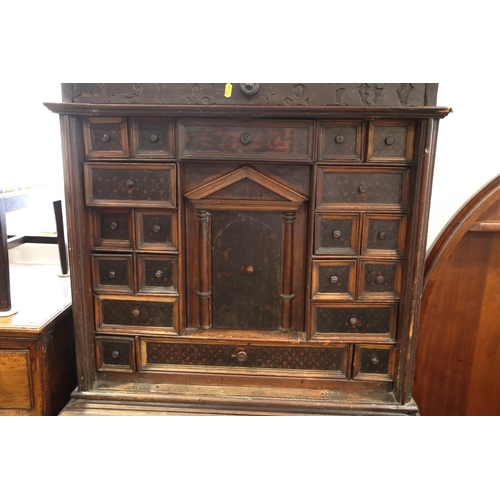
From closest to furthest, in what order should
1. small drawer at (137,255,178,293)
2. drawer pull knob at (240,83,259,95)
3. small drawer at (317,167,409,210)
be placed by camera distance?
drawer pull knob at (240,83,259,95), small drawer at (317,167,409,210), small drawer at (137,255,178,293)

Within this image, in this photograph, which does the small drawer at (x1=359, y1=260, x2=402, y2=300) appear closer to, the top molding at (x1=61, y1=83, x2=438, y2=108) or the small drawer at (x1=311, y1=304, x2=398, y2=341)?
the small drawer at (x1=311, y1=304, x2=398, y2=341)

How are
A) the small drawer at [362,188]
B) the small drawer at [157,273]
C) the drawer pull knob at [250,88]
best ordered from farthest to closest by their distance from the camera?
1. the small drawer at [157,273]
2. the small drawer at [362,188]
3. the drawer pull knob at [250,88]

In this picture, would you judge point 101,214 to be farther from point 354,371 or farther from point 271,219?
point 354,371

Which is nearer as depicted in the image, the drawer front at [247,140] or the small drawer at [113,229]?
the drawer front at [247,140]

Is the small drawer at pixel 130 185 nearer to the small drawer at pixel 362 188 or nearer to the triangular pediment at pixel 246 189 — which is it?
the triangular pediment at pixel 246 189

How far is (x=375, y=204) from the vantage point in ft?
4.88

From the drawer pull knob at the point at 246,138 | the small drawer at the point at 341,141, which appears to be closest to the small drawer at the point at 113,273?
the drawer pull knob at the point at 246,138

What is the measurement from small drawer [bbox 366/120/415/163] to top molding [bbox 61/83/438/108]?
8 cm

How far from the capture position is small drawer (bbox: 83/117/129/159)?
145 centimetres

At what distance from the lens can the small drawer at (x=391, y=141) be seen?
1419mm

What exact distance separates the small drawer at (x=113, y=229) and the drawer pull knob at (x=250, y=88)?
57 cm

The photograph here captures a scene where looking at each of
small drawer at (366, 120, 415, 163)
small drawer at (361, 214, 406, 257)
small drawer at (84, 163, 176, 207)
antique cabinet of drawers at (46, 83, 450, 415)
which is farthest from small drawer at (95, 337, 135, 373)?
small drawer at (366, 120, 415, 163)

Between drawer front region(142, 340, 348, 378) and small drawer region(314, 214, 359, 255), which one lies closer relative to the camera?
small drawer region(314, 214, 359, 255)
